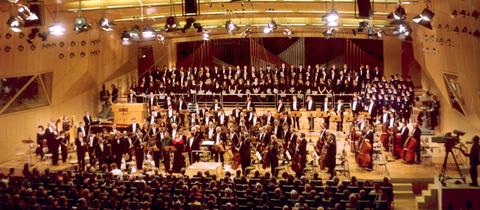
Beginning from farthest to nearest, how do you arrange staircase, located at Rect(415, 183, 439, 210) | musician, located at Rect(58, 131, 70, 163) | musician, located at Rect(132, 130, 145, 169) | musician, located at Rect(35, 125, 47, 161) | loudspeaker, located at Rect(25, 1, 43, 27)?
1. musician, located at Rect(35, 125, 47, 161)
2. musician, located at Rect(58, 131, 70, 163)
3. musician, located at Rect(132, 130, 145, 169)
4. loudspeaker, located at Rect(25, 1, 43, 27)
5. staircase, located at Rect(415, 183, 439, 210)

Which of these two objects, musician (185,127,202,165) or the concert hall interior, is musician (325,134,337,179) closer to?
the concert hall interior

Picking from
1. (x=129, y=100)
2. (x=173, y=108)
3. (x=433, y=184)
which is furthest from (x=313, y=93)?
(x=433, y=184)

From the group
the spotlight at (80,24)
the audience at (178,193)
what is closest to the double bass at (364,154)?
the audience at (178,193)

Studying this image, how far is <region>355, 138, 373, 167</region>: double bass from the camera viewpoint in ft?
56.8

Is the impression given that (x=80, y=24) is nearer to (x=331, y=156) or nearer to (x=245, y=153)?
(x=245, y=153)

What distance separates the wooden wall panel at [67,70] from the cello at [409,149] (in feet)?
41.1

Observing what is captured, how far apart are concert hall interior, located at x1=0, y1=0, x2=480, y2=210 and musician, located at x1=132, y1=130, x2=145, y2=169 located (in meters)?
0.04

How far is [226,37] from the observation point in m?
29.3

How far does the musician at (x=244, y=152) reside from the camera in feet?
57.6

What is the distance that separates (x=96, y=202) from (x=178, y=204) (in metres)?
1.62

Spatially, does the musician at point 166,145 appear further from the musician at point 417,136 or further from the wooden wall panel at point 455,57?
the wooden wall panel at point 455,57

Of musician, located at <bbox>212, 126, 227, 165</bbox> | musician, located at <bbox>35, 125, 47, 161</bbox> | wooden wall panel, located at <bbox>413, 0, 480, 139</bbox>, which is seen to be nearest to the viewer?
wooden wall panel, located at <bbox>413, 0, 480, 139</bbox>

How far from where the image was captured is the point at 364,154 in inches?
685

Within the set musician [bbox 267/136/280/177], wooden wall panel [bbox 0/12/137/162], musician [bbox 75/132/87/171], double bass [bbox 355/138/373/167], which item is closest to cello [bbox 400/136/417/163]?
double bass [bbox 355/138/373/167]
